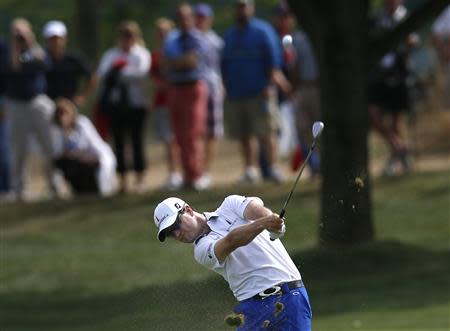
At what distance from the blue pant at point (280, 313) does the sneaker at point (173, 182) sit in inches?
397

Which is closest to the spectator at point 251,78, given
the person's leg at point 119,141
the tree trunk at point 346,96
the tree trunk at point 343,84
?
the person's leg at point 119,141

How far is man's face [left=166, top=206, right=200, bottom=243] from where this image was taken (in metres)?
8.77

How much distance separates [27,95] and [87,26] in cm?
985

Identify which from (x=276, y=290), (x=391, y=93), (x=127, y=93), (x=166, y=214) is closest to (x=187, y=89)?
(x=127, y=93)

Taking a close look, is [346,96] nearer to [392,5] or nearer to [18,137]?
[392,5]

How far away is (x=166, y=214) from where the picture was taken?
879 cm

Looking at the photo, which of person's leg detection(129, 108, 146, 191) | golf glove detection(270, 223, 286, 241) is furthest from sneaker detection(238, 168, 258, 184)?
golf glove detection(270, 223, 286, 241)

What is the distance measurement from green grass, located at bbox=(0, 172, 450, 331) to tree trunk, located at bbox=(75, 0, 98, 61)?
9765 millimetres

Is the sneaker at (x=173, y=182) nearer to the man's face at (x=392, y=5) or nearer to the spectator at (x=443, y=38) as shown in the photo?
the man's face at (x=392, y=5)

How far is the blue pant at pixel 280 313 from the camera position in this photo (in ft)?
28.7

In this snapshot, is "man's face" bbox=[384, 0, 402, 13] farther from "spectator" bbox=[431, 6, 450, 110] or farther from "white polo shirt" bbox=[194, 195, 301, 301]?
"white polo shirt" bbox=[194, 195, 301, 301]

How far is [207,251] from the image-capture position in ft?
28.4

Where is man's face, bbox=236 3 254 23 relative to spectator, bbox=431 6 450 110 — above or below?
above

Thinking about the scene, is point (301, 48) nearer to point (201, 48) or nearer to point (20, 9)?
point (201, 48)
